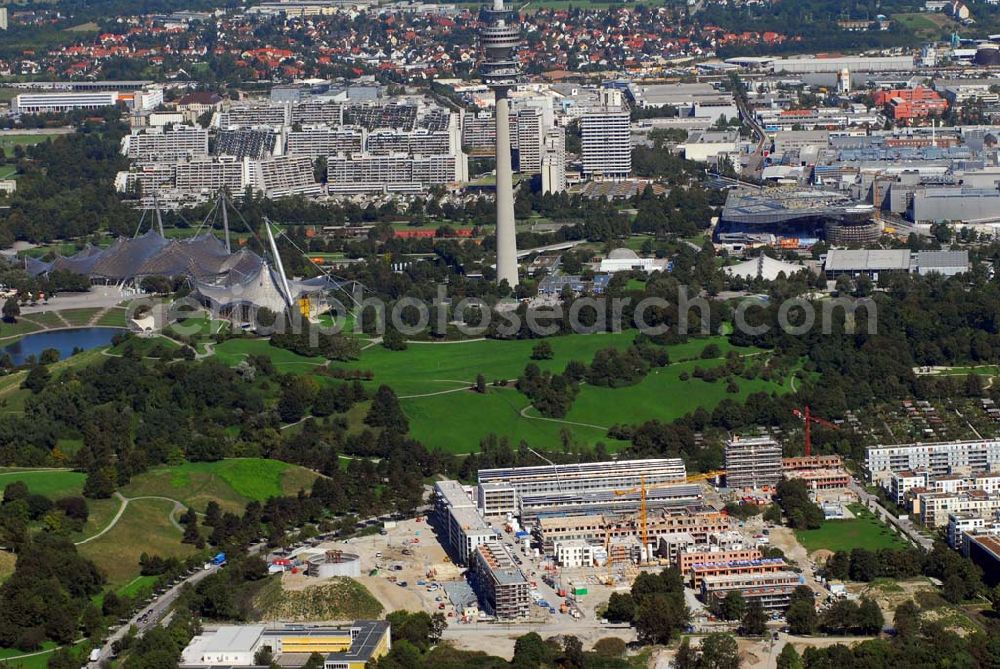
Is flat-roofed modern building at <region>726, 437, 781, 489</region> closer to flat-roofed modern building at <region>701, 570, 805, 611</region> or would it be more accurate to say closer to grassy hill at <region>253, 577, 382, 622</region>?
flat-roofed modern building at <region>701, 570, 805, 611</region>

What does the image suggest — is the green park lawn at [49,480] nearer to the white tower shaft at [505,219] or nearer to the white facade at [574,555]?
the white facade at [574,555]

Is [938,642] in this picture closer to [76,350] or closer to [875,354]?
[875,354]

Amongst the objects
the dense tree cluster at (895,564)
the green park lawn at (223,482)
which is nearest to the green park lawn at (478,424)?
the green park lawn at (223,482)

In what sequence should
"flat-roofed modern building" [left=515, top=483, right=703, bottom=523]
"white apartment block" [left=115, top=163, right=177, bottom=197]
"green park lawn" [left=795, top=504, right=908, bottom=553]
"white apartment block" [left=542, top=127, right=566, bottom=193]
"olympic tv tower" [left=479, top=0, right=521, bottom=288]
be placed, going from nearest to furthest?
1. "green park lawn" [left=795, top=504, right=908, bottom=553]
2. "flat-roofed modern building" [left=515, top=483, right=703, bottom=523]
3. "olympic tv tower" [left=479, top=0, right=521, bottom=288]
4. "white apartment block" [left=542, top=127, right=566, bottom=193]
5. "white apartment block" [left=115, top=163, right=177, bottom=197]

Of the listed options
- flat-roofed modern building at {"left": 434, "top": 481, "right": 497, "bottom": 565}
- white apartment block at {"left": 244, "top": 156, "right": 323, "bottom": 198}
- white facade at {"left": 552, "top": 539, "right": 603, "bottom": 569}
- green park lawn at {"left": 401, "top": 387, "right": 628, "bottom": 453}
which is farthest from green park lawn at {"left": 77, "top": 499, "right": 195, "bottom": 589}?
white apartment block at {"left": 244, "top": 156, "right": 323, "bottom": 198}

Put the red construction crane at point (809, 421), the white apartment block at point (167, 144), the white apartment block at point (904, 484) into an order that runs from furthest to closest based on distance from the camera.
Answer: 1. the white apartment block at point (167, 144)
2. the red construction crane at point (809, 421)
3. the white apartment block at point (904, 484)

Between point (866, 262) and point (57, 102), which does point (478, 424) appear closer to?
point (866, 262)
